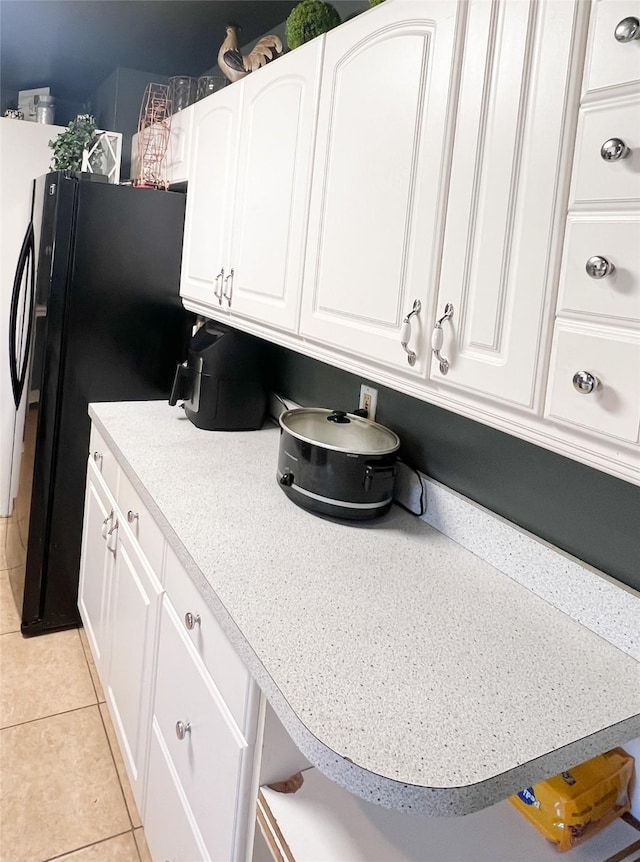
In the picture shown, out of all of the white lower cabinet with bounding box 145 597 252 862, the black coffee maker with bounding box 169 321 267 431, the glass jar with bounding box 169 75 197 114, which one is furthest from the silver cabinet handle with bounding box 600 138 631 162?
the glass jar with bounding box 169 75 197 114

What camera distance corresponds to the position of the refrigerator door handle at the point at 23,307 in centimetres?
241

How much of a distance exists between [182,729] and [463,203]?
111 centimetres

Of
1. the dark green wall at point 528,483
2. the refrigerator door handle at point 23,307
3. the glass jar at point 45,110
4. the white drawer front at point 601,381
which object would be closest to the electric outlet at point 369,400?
the dark green wall at point 528,483

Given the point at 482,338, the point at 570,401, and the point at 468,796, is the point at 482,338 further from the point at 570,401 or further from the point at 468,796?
the point at 468,796

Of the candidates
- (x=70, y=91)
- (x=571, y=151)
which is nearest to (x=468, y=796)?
(x=571, y=151)

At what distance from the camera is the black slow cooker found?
1.41 m

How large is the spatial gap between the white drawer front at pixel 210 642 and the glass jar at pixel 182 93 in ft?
5.75

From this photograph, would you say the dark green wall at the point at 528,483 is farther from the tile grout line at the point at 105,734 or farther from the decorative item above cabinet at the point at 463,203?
the tile grout line at the point at 105,734

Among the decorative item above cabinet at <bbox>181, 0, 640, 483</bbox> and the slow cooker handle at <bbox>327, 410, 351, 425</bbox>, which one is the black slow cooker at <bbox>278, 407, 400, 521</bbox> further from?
the decorative item above cabinet at <bbox>181, 0, 640, 483</bbox>

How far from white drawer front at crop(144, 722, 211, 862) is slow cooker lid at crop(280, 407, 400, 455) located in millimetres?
776

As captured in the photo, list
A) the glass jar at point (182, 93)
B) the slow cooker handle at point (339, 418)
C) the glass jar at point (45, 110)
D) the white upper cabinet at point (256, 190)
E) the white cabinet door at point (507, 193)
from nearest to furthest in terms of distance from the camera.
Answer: the white cabinet door at point (507, 193) < the white upper cabinet at point (256, 190) < the slow cooker handle at point (339, 418) < the glass jar at point (182, 93) < the glass jar at point (45, 110)

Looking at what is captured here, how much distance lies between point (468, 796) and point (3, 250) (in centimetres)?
321

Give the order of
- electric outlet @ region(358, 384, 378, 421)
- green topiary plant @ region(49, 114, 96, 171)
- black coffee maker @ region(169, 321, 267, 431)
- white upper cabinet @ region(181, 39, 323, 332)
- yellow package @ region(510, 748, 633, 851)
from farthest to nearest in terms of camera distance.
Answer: green topiary plant @ region(49, 114, 96, 171), black coffee maker @ region(169, 321, 267, 431), electric outlet @ region(358, 384, 378, 421), white upper cabinet @ region(181, 39, 323, 332), yellow package @ region(510, 748, 633, 851)

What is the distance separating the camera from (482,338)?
1010 millimetres
